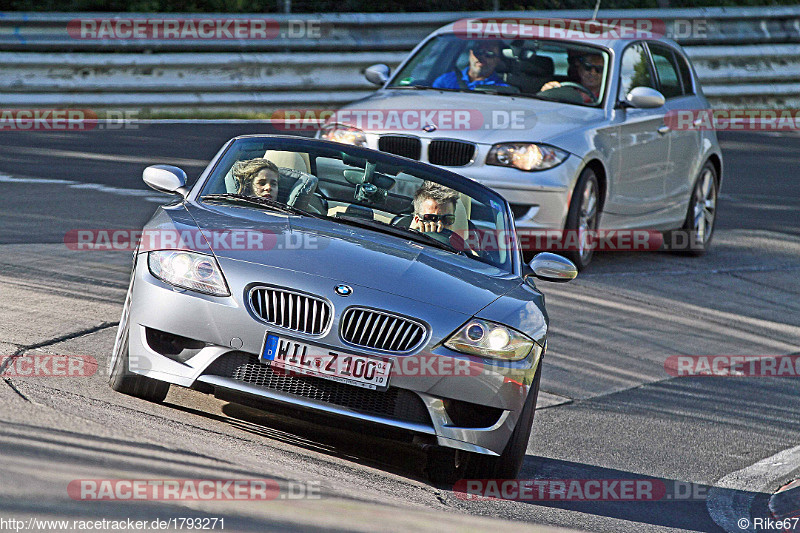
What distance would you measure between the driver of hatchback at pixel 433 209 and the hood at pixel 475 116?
9.97ft

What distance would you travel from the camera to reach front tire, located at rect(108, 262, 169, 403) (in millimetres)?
5426

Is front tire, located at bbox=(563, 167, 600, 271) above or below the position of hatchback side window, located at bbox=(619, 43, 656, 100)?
below

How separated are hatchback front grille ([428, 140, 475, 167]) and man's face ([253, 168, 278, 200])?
10.7ft

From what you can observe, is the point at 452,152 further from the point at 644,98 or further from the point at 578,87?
the point at 644,98

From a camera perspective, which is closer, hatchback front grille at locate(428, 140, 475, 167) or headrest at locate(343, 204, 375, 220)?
headrest at locate(343, 204, 375, 220)

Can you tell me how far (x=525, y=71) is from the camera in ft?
35.1

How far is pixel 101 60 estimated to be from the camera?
1473 centimetres

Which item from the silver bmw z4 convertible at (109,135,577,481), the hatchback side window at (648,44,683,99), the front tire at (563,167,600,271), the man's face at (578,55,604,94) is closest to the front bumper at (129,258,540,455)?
the silver bmw z4 convertible at (109,135,577,481)

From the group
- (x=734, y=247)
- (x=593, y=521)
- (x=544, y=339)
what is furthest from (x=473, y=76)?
(x=593, y=521)

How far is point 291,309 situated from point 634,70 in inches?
263

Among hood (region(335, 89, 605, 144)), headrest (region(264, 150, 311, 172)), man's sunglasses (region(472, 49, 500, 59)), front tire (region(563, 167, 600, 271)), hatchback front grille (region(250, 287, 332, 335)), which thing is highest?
headrest (region(264, 150, 311, 172))

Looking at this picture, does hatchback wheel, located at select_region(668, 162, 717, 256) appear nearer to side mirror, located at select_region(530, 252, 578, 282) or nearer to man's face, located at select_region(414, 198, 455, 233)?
side mirror, located at select_region(530, 252, 578, 282)

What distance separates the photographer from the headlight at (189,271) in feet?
17.4

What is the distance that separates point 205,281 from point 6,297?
2476 millimetres
